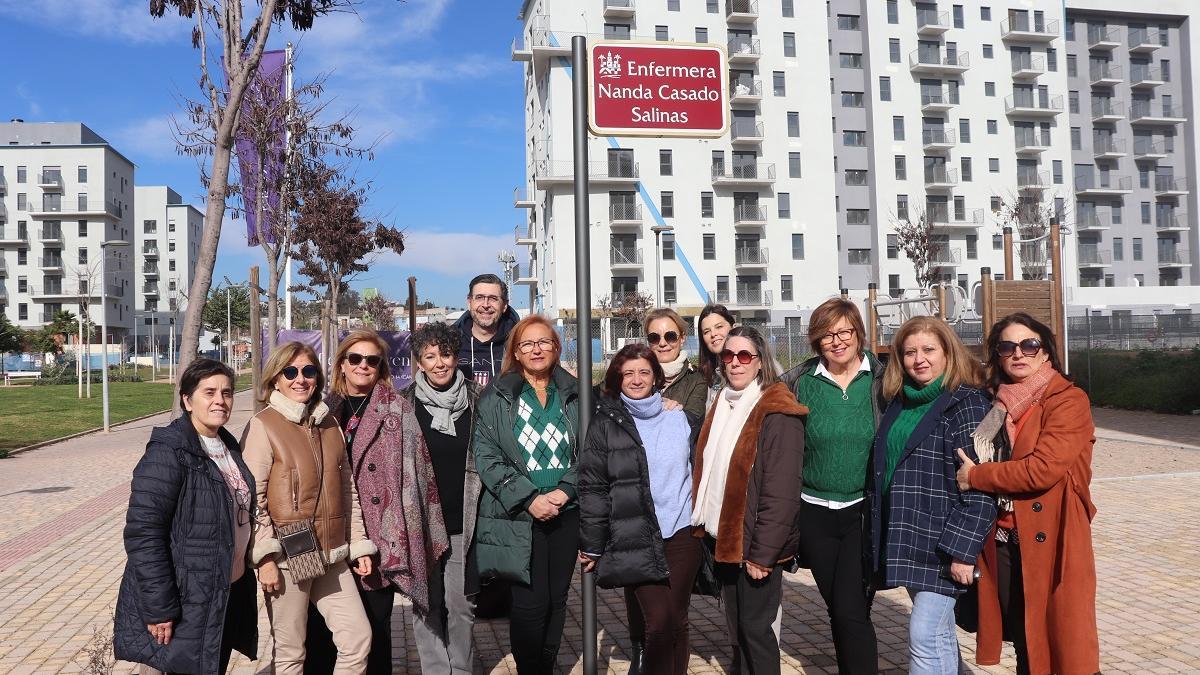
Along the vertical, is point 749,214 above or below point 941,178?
below

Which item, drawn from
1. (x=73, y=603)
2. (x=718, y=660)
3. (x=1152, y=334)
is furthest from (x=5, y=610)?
(x=1152, y=334)

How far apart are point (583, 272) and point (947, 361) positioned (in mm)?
1641

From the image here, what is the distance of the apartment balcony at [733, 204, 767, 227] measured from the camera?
60.9 metres

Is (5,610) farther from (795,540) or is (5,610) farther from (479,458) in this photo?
(795,540)

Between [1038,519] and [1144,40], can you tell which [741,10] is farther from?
[1038,519]

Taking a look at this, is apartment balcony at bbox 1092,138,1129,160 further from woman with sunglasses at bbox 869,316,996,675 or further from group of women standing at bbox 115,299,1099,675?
woman with sunglasses at bbox 869,316,996,675

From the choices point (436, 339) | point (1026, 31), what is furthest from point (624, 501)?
point (1026, 31)

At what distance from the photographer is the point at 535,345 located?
4.36m

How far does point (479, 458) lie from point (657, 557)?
95 cm

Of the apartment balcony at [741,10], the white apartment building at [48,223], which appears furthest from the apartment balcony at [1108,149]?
the white apartment building at [48,223]

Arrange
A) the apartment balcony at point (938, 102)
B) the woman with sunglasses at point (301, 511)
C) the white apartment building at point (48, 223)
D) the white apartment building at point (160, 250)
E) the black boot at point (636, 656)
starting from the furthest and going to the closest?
the white apartment building at point (160, 250), the white apartment building at point (48, 223), the apartment balcony at point (938, 102), the black boot at point (636, 656), the woman with sunglasses at point (301, 511)

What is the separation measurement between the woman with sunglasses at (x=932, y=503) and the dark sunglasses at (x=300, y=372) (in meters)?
2.55

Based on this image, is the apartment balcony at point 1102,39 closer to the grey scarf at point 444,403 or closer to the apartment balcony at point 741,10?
the apartment balcony at point 741,10

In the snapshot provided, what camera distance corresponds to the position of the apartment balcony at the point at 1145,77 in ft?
234
